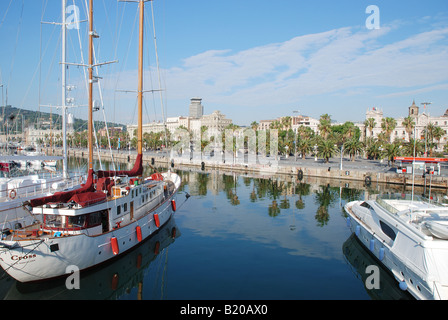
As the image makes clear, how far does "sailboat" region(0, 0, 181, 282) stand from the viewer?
1639cm

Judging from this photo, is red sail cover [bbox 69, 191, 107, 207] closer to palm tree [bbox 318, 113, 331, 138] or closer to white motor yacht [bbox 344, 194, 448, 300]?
white motor yacht [bbox 344, 194, 448, 300]

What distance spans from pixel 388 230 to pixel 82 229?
728 inches

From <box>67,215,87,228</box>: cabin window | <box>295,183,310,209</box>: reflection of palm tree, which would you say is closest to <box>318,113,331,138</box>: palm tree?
<box>295,183,310,209</box>: reflection of palm tree

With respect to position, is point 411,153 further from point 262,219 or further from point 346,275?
point 346,275

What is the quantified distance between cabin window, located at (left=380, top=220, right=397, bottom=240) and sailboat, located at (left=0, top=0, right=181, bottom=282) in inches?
645

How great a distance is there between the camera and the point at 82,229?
18500 millimetres

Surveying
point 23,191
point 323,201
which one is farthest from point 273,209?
point 23,191

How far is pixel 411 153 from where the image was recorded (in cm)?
6938

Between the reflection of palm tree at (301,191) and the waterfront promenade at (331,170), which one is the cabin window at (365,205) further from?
the waterfront promenade at (331,170)

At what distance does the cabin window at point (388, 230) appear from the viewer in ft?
65.5

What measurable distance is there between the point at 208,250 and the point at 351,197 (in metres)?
29.0

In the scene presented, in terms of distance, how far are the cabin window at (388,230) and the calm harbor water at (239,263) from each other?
2341mm

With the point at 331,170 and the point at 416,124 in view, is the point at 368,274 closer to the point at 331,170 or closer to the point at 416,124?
the point at 331,170

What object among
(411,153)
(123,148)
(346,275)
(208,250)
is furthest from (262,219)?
(123,148)
